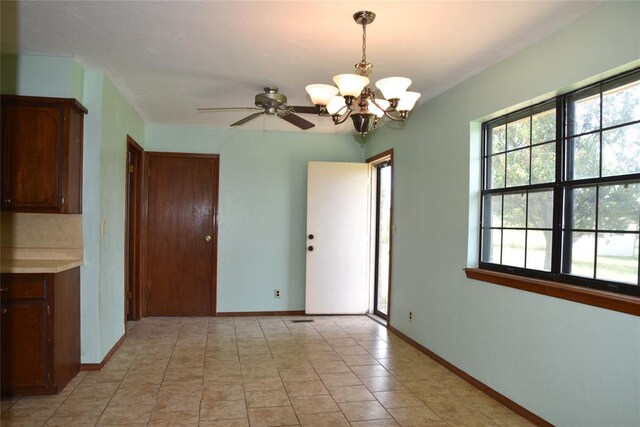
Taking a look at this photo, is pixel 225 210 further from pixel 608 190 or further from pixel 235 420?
pixel 608 190

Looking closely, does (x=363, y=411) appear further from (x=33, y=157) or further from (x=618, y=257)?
(x=33, y=157)

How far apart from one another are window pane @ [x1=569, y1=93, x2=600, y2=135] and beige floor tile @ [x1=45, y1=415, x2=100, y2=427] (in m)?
3.35

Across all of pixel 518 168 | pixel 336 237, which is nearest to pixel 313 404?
pixel 518 168

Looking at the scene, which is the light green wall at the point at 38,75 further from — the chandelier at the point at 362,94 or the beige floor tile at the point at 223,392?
the beige floor tile at the point at 223,392

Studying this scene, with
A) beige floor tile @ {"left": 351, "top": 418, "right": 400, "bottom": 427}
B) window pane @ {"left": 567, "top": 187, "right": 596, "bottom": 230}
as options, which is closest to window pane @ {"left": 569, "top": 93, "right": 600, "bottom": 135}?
window pane @ {"left": 567, "top": 187, "right": 596, "bottom": 230}

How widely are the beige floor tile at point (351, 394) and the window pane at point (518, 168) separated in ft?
5.93

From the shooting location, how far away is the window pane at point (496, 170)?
3.32m

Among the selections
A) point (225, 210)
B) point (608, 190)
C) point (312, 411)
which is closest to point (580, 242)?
point (608, 190)

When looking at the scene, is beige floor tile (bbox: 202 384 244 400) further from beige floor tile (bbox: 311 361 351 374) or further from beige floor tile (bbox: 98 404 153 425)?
beige floor tile (bbox: 311 361 351 374)

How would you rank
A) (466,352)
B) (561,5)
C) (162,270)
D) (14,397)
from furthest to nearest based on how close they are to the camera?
(162,270)
(466,352)
(14,397)
(561,5)

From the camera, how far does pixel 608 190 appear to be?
7.89ft

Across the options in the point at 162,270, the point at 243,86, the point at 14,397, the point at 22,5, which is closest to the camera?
the point at 22,5

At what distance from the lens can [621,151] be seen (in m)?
2.33

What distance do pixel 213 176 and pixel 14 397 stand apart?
3.23m
